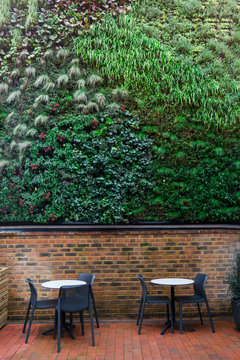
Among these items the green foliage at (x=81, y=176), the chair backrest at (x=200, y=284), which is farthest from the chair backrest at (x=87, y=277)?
the chair backrest at (x=200, y=284)

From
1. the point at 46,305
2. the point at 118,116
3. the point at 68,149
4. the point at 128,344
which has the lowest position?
the point at 128,344

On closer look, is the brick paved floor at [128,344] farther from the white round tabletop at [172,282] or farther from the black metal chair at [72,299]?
the white round tabletop at [172,282]

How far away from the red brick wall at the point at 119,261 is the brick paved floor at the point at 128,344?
1.60 ft

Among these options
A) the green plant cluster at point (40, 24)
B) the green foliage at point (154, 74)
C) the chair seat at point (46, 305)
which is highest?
the green plant cluster at point (40, 24)

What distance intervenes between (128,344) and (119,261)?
158 cm

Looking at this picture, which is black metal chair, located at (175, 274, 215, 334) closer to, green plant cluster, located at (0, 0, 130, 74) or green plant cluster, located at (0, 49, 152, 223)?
green plant cluster, located at (0, 49, 152, 223)

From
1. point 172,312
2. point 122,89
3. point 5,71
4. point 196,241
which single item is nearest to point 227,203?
point 196,241

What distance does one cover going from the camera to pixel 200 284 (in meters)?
5.58

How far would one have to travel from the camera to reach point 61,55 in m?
7.40

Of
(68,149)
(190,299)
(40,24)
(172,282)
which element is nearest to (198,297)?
(190,299)

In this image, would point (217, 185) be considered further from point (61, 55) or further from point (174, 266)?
point (61, 55)

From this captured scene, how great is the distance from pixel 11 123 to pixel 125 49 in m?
3.00

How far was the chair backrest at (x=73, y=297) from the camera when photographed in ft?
16.0

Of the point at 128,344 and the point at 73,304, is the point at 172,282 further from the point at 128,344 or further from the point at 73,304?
the point at 73,304
